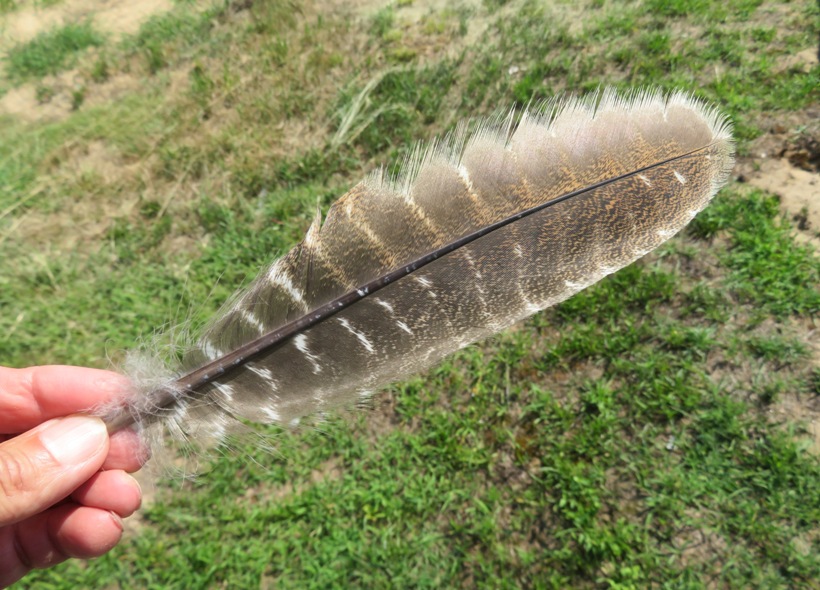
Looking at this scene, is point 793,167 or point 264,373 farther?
point 793,167

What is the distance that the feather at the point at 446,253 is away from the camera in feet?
5.50

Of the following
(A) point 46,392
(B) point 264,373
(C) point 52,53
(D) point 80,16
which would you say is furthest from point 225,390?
(D) point 80,16

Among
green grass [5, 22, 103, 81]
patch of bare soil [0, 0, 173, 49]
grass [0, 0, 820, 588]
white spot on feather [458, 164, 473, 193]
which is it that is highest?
patch of bare soil [0, 0, 173, 49]

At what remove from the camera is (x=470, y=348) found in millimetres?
3273

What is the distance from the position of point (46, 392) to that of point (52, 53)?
521 centimetres

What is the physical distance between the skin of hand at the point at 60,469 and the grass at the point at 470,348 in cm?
44

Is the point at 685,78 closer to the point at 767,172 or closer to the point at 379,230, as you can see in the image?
the point at 767,172

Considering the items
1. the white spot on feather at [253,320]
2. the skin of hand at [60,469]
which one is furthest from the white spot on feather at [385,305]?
the skin of hand at [60,469]

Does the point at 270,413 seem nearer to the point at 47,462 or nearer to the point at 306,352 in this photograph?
the point at 306,352

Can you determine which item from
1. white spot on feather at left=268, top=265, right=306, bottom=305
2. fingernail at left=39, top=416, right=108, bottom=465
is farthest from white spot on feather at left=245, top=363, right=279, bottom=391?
fingernail at left=39, top=416, right=108, bottom=465

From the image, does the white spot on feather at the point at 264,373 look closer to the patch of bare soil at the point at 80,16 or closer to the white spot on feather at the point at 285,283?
the white spot on feather at the point at 285,283

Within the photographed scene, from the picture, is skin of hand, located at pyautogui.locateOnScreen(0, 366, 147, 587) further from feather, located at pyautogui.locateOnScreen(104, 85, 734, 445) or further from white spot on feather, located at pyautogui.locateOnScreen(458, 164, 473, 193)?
white spot on feather, located at pyautogui.locateOnScreen(458, 164, 473, 193)

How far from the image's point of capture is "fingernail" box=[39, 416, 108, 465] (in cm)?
170

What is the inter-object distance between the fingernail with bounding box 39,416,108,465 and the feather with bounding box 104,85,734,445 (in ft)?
0.58
